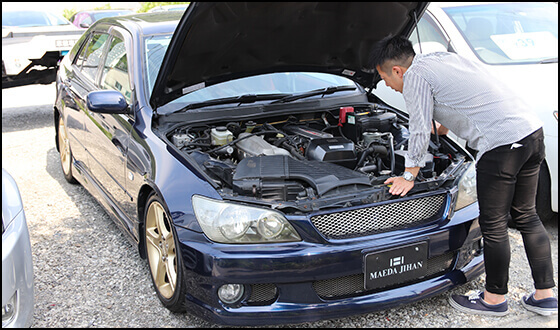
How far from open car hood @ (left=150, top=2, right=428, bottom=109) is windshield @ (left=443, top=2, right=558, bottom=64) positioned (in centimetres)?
153

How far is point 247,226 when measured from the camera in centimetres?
265

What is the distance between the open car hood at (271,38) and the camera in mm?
3270

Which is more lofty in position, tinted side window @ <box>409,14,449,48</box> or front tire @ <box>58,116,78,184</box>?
tinted side window @ <box>409,14,449,48</box>

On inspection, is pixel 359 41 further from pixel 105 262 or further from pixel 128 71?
pixel 105 262

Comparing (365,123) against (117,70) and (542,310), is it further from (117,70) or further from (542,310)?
(117,70)

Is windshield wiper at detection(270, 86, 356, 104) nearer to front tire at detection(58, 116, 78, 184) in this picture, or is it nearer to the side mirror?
the side mirror

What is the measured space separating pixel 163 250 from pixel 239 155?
82cm

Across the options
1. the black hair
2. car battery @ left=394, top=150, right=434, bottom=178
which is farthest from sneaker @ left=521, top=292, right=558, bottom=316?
the black hair

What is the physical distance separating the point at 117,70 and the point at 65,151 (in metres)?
1.69

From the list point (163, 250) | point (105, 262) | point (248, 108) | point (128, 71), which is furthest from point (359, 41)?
point (105, 262)

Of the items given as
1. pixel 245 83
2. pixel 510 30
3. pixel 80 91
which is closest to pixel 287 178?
pixel 245 83

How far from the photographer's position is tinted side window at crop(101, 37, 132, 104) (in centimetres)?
391

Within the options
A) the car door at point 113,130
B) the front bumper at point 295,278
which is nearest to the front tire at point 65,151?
the car door at point 113,130

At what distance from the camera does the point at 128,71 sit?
3.88 m
